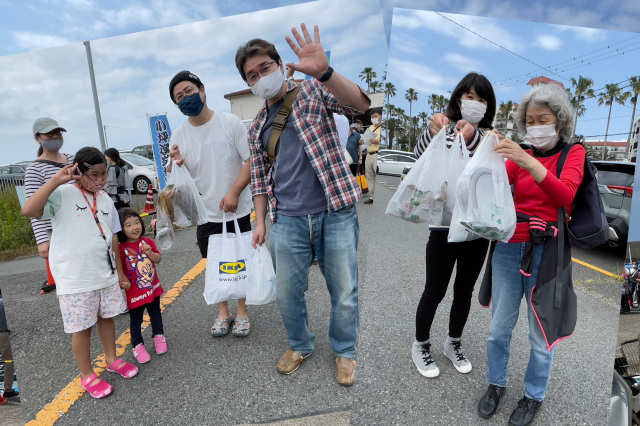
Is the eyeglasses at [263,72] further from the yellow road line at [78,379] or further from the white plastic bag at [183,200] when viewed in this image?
the yellow road line at [78,379]

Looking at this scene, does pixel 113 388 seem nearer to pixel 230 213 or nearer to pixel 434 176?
pixel 230 213

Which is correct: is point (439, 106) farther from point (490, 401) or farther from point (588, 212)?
point (490, 401)

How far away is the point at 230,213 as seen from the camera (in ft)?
5.12

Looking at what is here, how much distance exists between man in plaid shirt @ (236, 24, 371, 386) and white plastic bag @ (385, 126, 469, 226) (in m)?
0.24

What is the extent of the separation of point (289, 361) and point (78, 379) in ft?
3.57

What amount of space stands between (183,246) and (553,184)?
1544mm

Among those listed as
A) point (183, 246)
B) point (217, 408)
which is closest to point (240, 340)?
point (217, 408)

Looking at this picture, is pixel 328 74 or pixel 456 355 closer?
pixel 328 74

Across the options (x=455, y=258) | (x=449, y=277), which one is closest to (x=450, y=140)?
(x=455, y=258)

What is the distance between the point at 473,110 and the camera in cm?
127

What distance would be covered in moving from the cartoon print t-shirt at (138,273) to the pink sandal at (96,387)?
381 mm

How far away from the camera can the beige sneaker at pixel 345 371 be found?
167cm

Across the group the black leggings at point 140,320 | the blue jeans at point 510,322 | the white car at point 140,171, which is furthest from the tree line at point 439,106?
the black leggings at point 140,320

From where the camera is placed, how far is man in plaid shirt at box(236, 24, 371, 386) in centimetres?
134
